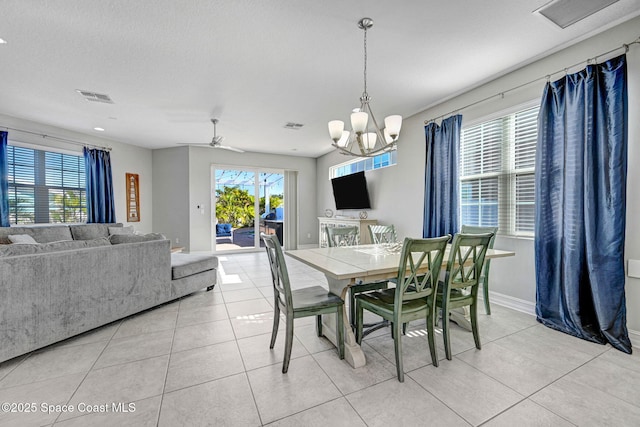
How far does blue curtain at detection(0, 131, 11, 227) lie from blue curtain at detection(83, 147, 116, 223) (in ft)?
3.71

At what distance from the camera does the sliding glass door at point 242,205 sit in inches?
265

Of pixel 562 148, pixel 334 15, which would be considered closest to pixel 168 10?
pixel 334 15

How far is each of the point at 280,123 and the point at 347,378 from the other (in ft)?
13.3

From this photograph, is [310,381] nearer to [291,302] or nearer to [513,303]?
[291,302]

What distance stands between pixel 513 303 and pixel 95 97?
18.8 feet

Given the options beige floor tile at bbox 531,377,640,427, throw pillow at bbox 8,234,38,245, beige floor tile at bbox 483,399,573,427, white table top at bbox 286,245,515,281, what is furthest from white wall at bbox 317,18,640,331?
throw pillow at bbox 8,234,38,245

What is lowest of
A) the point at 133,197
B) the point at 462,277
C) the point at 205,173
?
the point at 462,277

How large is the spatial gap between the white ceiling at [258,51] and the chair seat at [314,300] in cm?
217

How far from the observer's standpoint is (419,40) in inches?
94.1

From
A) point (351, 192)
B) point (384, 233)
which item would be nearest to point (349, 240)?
point (384, 233)

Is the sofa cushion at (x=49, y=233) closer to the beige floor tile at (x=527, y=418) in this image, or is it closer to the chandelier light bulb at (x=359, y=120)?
the chandelier light bulb at (x=359, y=120)

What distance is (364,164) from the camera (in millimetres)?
5598

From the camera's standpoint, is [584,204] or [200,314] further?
[200,314]

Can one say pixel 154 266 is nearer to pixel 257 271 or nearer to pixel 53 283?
pixel 53 283
